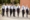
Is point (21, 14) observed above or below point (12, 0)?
below

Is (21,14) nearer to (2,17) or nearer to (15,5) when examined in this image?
(15,5)

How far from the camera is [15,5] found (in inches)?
27.6

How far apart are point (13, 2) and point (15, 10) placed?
0.13 metres

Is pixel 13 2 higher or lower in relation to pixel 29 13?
higher

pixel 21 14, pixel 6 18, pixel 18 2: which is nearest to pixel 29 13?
pixel 21 14

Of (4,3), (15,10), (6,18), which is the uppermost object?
(4,3)

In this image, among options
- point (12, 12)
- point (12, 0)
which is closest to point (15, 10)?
point (12, 12)

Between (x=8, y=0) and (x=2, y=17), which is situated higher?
(x=8, y=0)

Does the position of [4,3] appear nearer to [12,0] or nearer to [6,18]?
[12,0]

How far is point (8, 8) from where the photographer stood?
2.33ft

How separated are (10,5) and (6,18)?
211mm

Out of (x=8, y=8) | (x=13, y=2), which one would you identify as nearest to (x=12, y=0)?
(x=13, y=2)

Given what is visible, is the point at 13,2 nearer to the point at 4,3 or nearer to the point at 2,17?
the point at 4,3

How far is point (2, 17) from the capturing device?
71 cm
